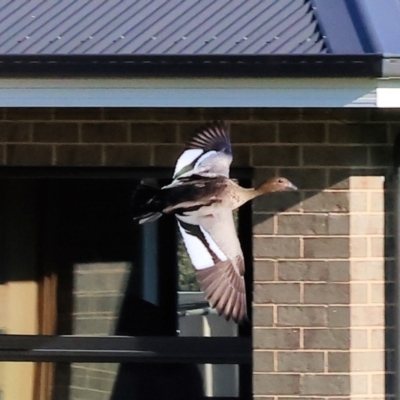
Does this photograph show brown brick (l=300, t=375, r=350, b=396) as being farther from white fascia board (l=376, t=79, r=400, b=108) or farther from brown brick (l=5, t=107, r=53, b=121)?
brown brick (l=5, t=107, r=53, b=121)

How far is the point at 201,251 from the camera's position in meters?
4.20

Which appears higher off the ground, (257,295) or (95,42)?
(95,42)

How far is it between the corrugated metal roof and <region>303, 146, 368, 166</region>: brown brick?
0.59 m

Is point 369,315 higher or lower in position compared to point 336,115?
lower

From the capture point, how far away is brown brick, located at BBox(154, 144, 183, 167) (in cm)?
477

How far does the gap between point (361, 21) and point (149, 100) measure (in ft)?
2.95

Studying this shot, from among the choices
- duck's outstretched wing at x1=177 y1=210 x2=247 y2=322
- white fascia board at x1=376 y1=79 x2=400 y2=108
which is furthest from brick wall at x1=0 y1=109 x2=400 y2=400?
white fascia board at x1=376 y1=79 x2=400 y2=108

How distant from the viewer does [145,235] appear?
16.6 ft

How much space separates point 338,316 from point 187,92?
1.25 meters

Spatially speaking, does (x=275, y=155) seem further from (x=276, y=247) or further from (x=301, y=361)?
(x=301, y=361)

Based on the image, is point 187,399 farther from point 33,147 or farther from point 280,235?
point 33,147

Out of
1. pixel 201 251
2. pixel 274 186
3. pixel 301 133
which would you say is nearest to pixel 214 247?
pixel 201 251

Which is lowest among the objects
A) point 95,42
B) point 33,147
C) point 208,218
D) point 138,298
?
point 138,298

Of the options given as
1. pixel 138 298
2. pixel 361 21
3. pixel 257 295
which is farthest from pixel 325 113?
pixel 138 298
